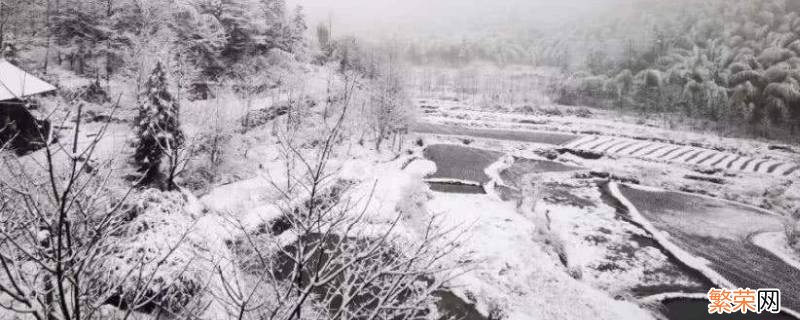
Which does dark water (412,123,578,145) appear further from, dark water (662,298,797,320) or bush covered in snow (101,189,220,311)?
bush covered in snow (101,189,220,311)

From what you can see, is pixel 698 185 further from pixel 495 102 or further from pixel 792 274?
pixel 495 102

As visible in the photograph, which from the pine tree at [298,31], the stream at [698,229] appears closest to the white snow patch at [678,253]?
the stream at [698,229]

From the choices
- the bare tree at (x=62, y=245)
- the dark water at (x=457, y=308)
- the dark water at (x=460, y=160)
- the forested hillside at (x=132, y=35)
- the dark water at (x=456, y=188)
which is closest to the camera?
the bare tree at (x=62, y=245)

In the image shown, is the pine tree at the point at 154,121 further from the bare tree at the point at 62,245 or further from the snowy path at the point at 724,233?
the snowy path at the point at 724,233

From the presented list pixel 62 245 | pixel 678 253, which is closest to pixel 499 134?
pixel 678 253

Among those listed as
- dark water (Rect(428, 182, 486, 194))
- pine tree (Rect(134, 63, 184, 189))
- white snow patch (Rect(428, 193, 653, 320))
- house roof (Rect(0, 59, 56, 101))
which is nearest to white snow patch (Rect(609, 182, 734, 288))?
white snow patch (Rect(428, 193, 653, 320))

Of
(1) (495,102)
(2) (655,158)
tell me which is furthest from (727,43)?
(2) (655,158)
